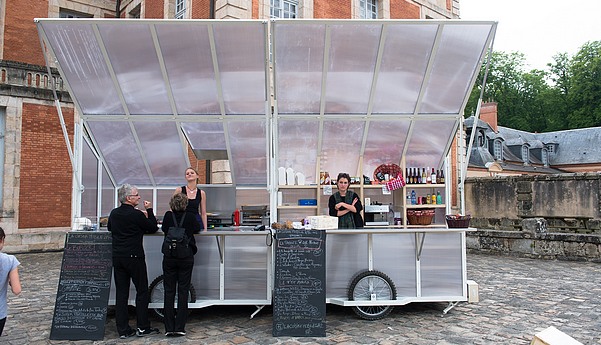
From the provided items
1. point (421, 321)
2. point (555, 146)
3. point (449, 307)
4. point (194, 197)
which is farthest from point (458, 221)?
point (555, 146)

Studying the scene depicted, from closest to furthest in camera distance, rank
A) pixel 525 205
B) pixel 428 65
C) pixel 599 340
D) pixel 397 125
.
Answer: pixel 599 340
pixel 428 65
pixel 397 125
pixel 525 205

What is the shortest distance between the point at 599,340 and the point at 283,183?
15.3 feet

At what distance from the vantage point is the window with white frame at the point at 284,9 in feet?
48.5

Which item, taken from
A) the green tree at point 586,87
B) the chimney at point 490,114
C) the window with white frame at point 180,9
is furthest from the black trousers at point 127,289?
the green tree at point 586,87

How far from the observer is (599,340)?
16.6ft

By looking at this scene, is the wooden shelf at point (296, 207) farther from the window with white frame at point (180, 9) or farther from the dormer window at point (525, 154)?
the dormer window at point (525, 154)

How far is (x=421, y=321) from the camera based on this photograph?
582cm

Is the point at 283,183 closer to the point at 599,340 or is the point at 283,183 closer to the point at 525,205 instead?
the point at 599,340

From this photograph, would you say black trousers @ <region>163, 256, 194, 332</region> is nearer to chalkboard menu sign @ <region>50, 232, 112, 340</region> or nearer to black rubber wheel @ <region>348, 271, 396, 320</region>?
chalkboard menu sign @ <region>50, 232, 112, 340</region>

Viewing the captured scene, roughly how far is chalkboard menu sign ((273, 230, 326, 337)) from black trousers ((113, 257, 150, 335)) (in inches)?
61.5

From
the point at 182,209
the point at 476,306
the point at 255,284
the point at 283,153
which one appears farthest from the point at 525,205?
the point at 182,209

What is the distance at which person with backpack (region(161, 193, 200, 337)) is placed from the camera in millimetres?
5195

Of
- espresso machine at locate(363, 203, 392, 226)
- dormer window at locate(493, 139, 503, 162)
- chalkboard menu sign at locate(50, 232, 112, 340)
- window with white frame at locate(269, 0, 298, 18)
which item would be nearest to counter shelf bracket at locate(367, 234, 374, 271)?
espresso machine at locate(363, 203, 392, 226)

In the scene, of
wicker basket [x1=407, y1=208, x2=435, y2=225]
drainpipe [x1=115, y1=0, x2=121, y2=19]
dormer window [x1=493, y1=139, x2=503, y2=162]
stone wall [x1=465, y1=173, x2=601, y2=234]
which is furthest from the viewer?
dormer window [x1=493, y1=139, x2=503, y2=162]
